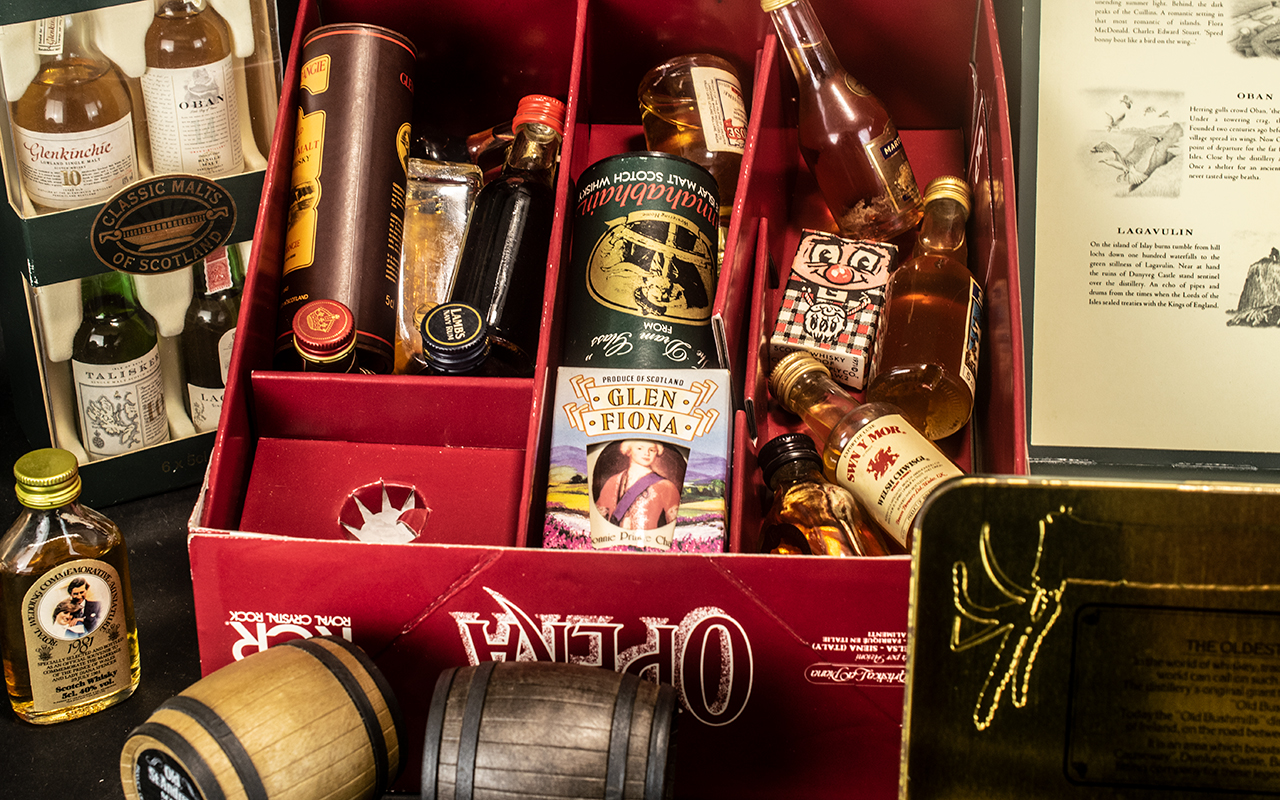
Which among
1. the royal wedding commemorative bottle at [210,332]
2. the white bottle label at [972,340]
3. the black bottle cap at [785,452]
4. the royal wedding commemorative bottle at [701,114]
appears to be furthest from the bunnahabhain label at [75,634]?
the white bottle label at [972,340]

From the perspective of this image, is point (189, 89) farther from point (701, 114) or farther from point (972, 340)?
point (972, 340)

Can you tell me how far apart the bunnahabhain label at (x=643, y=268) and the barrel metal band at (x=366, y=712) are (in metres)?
0.40

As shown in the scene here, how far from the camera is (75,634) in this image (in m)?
1.01

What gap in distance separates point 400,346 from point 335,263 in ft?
0.40

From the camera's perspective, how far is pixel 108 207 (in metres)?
1.18

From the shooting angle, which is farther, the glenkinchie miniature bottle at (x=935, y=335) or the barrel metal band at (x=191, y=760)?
the glenkinchie miniature bottle at (x=935, y=335)

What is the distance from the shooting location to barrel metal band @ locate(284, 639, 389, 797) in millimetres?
817

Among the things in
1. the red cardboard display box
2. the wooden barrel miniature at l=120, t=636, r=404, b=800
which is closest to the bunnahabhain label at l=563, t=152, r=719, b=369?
the red cardboard display box

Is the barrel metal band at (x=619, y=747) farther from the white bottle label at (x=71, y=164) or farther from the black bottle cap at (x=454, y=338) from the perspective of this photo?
the white bottle label at (x=71, y=164)

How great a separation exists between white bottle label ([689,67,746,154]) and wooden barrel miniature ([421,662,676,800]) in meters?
0.71

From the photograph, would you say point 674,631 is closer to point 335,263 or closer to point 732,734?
point 732,734

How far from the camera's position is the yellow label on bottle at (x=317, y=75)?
124 centimetres

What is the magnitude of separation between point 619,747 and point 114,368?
2.76 ft

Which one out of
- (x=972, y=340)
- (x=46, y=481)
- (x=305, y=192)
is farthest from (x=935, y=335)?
(x=46, y=481)
